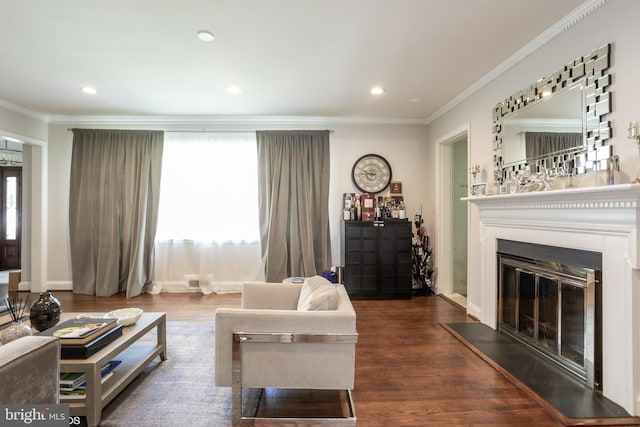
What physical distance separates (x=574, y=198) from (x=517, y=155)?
0.92 m

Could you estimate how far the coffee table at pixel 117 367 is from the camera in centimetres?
171

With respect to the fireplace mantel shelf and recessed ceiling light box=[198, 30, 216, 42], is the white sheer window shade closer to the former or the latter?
recessed ceiling light box=[198, 30, 216, 42]

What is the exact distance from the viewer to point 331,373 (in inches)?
68.1

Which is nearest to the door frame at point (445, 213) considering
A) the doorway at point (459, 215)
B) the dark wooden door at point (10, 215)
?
the doorway at point (459, 215)

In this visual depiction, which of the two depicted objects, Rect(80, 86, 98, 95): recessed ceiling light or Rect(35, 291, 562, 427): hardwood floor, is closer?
Rect(35, 291, 562, 427): hardwood floor

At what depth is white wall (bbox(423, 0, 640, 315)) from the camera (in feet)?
6.23

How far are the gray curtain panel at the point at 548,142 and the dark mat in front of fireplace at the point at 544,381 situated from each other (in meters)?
1.71

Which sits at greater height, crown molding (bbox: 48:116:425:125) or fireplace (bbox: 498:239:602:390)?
crown molding (bbox: 48:116:425:125)

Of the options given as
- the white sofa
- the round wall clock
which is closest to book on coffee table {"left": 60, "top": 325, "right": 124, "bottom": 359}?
the white sofa

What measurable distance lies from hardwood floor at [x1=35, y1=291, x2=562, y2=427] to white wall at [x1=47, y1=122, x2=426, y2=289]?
1349 millimetres

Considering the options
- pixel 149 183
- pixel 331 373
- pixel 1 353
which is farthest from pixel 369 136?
pixel 1 353

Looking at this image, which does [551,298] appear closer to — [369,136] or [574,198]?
[574,198]

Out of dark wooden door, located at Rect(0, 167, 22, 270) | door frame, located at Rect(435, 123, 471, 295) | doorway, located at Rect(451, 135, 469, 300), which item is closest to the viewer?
door frame, located at Rect(435, 123, 471, 295)

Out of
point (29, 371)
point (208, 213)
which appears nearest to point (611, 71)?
point (29, 371)
